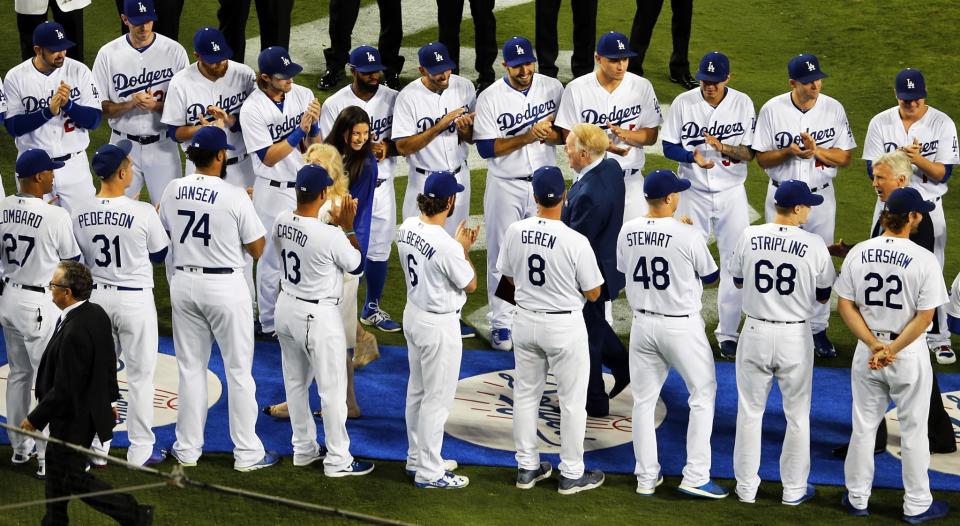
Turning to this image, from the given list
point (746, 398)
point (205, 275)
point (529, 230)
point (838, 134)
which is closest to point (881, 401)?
point (746, 398)

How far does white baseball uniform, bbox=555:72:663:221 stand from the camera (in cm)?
959

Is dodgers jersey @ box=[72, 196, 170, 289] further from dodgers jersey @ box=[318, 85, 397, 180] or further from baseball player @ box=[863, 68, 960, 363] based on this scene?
baseball player @ box=[863, 68, 960, 363]

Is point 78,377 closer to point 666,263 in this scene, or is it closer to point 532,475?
point 532,475

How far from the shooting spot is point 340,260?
7.43m

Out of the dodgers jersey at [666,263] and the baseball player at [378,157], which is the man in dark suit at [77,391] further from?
the baseball player at [378,157]

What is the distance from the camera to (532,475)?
7.62 metres

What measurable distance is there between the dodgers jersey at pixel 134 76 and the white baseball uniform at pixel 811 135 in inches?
174

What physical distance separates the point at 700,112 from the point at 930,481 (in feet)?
10.5

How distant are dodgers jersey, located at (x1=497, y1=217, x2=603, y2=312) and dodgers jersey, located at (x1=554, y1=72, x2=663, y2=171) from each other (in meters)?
2.35

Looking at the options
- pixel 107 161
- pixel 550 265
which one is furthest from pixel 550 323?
pixel 107 161

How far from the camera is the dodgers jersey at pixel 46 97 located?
9.55 metres

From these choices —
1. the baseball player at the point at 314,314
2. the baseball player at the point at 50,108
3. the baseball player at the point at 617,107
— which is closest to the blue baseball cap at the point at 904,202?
the baseball player at the point at 617,107

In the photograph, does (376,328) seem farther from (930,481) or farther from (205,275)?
(930,481)

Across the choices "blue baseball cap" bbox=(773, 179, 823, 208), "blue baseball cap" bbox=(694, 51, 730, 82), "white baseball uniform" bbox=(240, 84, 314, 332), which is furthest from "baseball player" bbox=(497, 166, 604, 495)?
"white baseball uniform" bbox=(240, 84, 314, 332)
